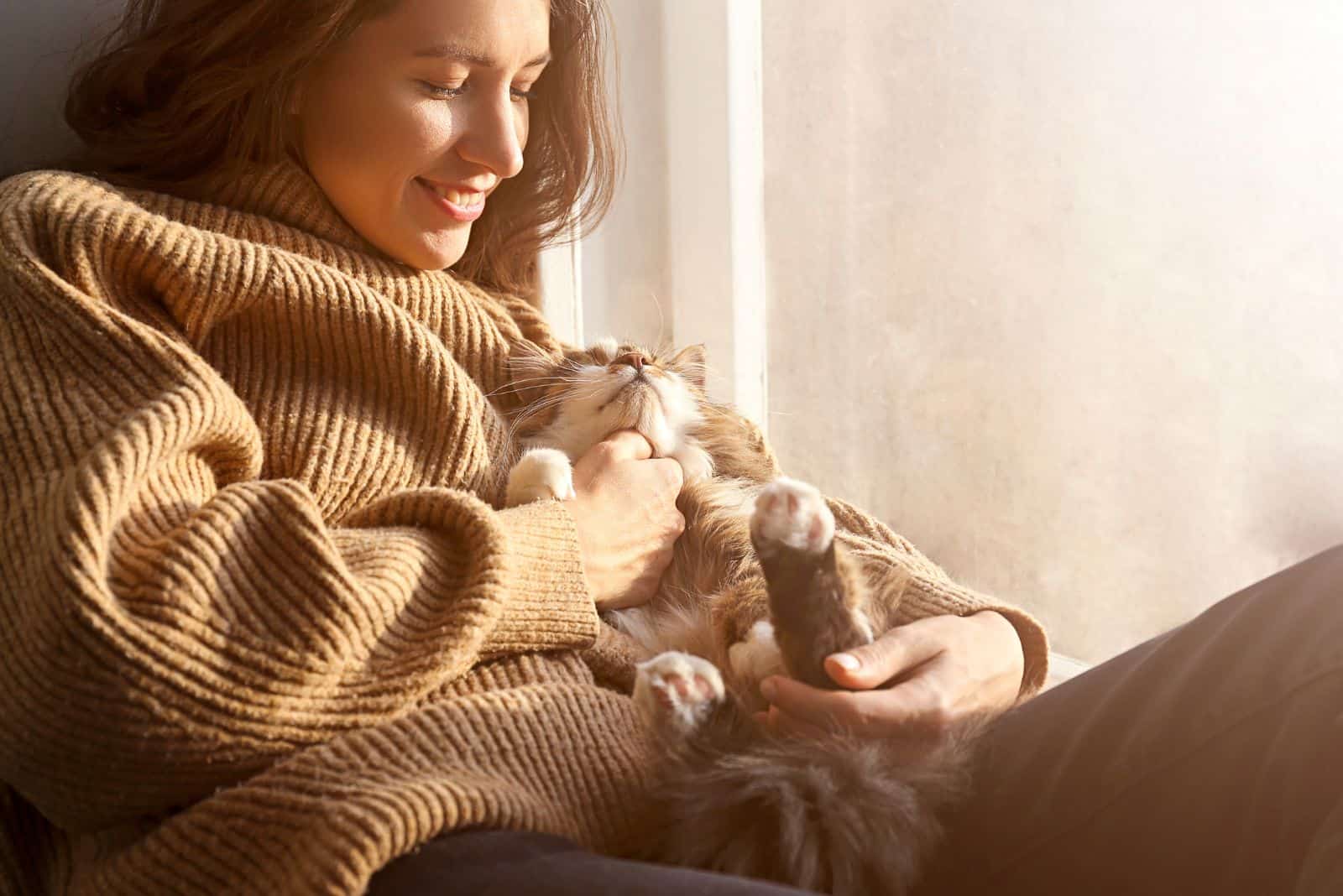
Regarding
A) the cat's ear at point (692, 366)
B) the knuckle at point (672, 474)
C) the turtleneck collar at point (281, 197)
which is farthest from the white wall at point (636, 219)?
the turtleneck collar at point (281, 197)

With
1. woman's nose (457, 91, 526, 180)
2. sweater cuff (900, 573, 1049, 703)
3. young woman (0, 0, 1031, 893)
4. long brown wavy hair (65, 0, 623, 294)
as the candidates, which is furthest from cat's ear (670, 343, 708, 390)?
sweater cuff (900, 573, 1049, 703)

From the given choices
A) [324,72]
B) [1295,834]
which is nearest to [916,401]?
[324,72]

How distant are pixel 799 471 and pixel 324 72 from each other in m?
1.31

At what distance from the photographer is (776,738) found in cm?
109

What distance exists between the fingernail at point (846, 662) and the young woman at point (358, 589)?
16 mm

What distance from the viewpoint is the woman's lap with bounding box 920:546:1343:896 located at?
908 millimetres

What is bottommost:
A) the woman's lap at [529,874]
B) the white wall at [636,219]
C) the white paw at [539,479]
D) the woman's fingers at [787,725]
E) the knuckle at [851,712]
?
the woman's lap at [529,874]

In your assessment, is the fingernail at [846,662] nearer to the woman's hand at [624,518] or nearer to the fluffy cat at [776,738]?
the fluffy cat at [776,738]

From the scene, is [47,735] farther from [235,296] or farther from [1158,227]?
[1158,227]

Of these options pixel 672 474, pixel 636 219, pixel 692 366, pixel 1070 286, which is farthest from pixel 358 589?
pixel 636 219

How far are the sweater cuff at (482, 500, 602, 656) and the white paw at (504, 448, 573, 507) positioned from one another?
0.10m

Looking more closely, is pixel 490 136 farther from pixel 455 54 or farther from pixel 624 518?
pixel 624 518

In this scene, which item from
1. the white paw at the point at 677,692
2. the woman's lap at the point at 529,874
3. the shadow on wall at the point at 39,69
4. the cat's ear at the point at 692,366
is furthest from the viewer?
the cat's ear at the point at 692,366

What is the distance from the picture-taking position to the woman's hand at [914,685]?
112 cm
